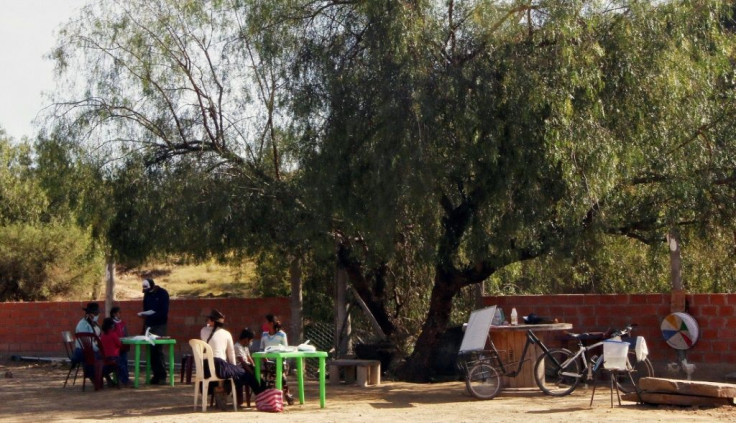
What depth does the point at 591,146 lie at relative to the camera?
13.0 metres

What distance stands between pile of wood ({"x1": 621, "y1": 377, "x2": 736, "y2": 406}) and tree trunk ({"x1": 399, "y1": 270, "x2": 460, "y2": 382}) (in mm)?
4456

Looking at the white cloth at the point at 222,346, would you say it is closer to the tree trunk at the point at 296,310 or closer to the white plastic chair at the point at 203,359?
the white plastic chair at the point at 203,359

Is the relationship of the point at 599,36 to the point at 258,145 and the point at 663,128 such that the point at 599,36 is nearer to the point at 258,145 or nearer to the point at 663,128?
the point at 663,128

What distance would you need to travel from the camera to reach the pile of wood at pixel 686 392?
1248cm

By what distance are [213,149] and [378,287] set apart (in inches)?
168

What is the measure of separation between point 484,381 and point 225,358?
12.8 ft

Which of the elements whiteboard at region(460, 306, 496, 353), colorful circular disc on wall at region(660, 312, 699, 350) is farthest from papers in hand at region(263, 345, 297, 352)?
colorful circular disc on wall at region(660, 312, 699, 350)

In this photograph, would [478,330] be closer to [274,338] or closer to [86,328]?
[274,338]

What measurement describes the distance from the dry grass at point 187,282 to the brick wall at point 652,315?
16333 millimetres

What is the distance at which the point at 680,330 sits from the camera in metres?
15.5

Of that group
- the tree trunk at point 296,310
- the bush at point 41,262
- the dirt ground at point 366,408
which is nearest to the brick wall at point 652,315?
the dirt ground at point 366,408

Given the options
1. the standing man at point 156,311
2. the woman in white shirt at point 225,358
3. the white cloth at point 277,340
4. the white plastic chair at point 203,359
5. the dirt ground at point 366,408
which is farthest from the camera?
the standing man at point 156,311

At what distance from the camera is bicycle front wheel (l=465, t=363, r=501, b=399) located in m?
14.1

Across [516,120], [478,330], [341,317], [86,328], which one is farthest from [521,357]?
[86,328]
